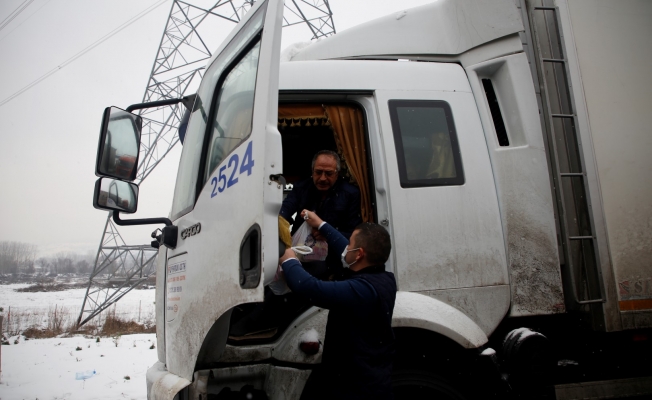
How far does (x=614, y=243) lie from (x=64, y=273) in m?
25.1

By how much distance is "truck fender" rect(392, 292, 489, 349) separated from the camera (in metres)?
2.24

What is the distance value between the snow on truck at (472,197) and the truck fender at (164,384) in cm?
2

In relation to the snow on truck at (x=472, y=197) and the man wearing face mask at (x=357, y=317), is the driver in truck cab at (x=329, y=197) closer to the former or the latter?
the snow on truck at (x=472, y=197)

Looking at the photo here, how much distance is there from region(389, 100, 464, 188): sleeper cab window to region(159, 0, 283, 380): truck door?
3.20 feet

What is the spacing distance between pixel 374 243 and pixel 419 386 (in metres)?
0.85

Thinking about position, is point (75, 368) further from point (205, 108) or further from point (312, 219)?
point (312, 219)

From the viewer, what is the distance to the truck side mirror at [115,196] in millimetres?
2324

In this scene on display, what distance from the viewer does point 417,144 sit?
8.75 ft

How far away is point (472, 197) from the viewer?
2.54 metres

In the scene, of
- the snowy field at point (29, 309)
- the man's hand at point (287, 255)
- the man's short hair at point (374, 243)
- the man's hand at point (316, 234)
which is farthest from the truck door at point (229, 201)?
the snowy field at point (29, 309)

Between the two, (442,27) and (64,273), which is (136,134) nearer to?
(442,27)

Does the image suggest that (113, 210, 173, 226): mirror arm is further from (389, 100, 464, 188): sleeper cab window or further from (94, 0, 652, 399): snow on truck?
(389, 100, 464, 188): sleeper cab window

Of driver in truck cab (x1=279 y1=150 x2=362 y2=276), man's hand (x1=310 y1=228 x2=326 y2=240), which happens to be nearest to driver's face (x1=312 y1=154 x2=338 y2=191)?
driver in truck cab (x1=279 y1=150 x2=362 y2=276)

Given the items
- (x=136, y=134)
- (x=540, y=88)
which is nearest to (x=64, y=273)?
(x=136, y=134)
